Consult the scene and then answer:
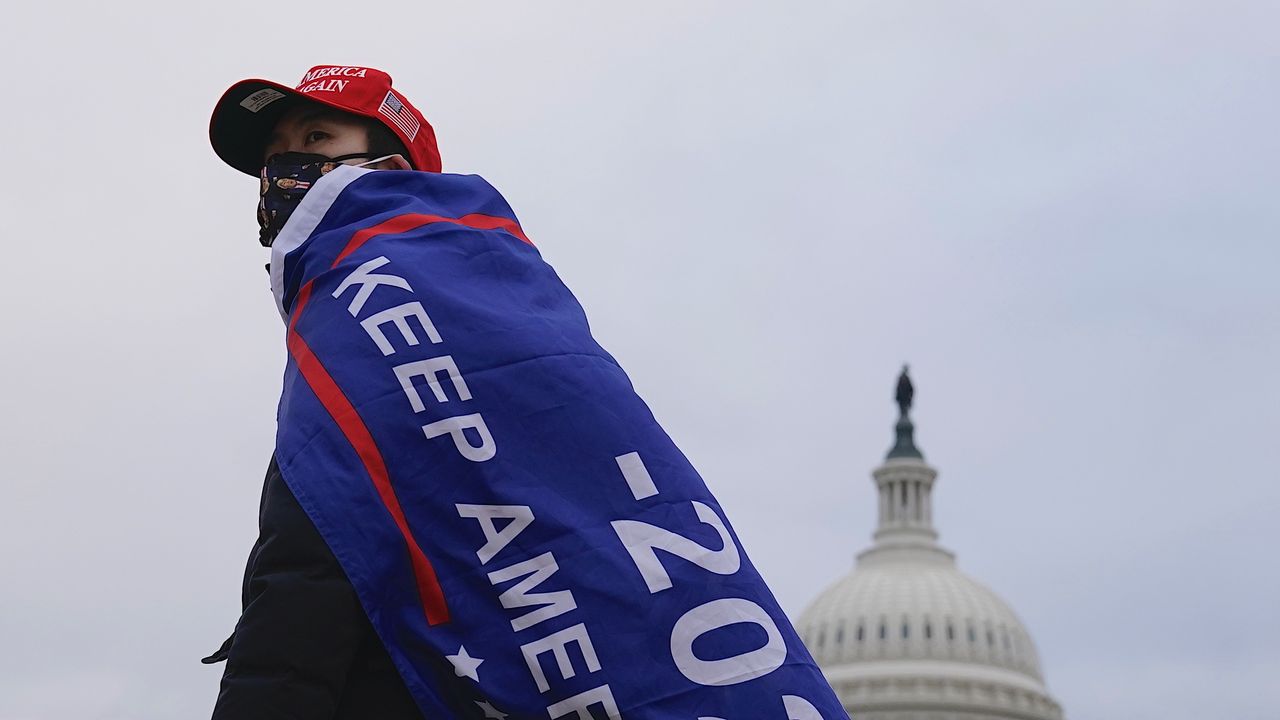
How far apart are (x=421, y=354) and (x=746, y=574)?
62 centimetres

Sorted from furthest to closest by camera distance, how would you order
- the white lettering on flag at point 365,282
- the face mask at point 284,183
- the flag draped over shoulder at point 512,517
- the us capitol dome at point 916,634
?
the us capitol dome at point 916,634 → the face mask at point 284,183 → the white lettering on flag at point 365,282 → the flag draped over shoulder at point 512,517

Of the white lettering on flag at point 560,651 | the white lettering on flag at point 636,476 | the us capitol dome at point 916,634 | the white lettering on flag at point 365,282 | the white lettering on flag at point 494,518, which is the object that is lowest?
the white lettering on flag at point 560,651

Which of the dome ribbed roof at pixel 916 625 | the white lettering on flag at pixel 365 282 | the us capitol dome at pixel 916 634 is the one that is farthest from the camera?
the dome ribbed roof at pixel 916 625

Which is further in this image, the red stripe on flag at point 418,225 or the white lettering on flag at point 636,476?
the red stripe on flag at point 418,225

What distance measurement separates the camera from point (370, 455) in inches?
124

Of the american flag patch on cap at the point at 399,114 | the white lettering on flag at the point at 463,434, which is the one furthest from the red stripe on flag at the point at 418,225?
the white lettering on flag at the point at 463,434

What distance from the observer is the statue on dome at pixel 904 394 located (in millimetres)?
127812

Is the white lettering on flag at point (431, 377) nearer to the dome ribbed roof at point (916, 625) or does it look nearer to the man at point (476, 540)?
the man at point (476, 540)

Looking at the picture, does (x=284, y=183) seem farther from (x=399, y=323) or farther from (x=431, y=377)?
(x=431, y=377)

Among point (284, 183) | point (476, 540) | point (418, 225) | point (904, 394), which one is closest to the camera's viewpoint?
point (476, 540)

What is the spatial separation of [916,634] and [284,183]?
10738 centimetres

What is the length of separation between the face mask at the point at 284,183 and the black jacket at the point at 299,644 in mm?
577

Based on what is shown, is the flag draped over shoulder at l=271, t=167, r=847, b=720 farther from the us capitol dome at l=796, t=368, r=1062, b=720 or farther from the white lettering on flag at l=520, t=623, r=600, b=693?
the us capitol dome at l=796, t=368, r=1062, b=720

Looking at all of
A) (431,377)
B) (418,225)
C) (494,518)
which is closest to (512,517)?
(494,518)
